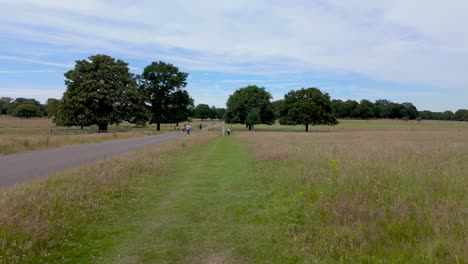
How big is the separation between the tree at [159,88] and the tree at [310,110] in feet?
84.6

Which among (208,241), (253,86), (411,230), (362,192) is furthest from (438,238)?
(253,86)

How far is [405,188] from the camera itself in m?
7.69

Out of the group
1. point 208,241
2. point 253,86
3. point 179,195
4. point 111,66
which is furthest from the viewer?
point 253,86

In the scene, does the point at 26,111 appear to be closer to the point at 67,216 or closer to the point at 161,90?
the point at 161,90

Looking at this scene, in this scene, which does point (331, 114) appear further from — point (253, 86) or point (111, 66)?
point (111, 66)

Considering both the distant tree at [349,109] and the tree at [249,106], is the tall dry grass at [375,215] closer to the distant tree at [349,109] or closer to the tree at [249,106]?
the tree at [249,106]

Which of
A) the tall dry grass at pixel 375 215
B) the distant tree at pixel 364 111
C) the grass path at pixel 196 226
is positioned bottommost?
the grass path at pixel 196 226

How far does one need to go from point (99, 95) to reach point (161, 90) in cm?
2254

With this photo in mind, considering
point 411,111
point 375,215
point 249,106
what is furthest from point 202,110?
point 375,215

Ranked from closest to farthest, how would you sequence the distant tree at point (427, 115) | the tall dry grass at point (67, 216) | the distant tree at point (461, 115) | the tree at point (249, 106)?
1. the tall dry grass at point (67, 216)
2. the tree at point (249, 106)
3. the distant tree at point (461, 115)
4. the distant tree at point (427, 115)

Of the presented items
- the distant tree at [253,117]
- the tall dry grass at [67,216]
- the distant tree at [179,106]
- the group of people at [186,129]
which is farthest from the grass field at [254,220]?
the distant tree at [179,106]

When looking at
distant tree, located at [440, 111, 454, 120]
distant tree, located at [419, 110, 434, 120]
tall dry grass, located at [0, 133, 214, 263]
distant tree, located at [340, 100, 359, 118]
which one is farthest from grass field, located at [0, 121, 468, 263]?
distant tree, located at [419, 110, 434, 120]

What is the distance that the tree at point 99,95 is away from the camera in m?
51.9

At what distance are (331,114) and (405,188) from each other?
68177 mm
